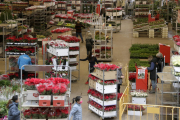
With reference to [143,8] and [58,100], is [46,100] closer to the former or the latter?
[58,100]

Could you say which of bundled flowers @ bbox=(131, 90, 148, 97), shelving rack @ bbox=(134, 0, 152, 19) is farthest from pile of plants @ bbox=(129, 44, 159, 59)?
shelving rack @ bbox=(134, 0, 152, 19)

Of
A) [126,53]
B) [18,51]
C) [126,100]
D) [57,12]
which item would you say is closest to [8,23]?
[18,51]

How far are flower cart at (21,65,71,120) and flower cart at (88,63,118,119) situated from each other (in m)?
2.04

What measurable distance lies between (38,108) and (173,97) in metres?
4.39

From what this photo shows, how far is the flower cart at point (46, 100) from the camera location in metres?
7.02

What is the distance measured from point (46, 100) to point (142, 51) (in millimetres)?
11572

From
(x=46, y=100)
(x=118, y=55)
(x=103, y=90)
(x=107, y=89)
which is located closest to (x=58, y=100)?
(x=46, y=100)

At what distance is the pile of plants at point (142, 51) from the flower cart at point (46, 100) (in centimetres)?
1028

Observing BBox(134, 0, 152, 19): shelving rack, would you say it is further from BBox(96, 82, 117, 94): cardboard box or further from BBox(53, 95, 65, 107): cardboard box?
BBox(53, 95, 65, 107): cardboard box

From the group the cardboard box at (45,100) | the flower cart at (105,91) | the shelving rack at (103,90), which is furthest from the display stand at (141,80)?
the cardboard box at (45,100)

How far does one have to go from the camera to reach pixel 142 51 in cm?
1786

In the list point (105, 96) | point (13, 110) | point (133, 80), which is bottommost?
point (133, 80)

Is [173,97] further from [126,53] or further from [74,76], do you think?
[126,53]

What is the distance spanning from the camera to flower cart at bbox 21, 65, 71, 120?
702 centimetres
